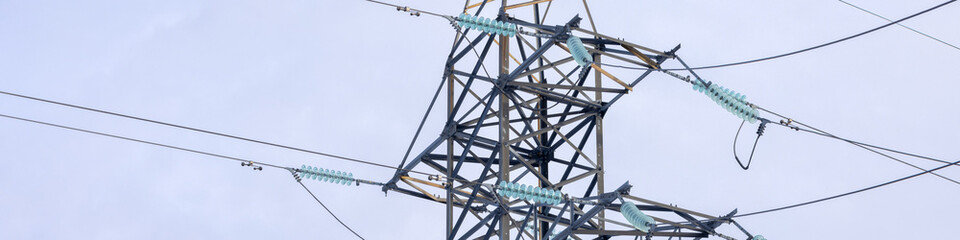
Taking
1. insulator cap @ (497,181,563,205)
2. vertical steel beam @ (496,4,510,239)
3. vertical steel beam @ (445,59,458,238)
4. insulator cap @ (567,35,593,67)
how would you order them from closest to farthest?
insulator cap @ (497,181,563,205) → insulator cap @ (567,35,593,67) → vertical steel beam @ (496,4,510,239) → vertical steel beam @ (445,59,458,238)

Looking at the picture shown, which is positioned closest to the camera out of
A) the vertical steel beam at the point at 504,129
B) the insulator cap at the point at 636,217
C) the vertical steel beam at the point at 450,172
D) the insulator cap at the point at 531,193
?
the insulator cap at the point at 636,217

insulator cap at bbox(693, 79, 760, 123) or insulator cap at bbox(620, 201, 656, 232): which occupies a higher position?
insulator cap at bbox(693, 79, 760, 123)

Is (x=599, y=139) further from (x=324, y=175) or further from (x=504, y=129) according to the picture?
(x=324, y=175)

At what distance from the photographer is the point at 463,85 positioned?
82.8 ft

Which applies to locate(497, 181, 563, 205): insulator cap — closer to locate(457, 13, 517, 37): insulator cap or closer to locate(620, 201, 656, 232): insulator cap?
locate(620, 201, 656, 232): insulator cap

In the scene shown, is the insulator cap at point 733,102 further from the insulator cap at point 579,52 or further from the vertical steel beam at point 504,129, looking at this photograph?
the vertical steel beam at point 504,129

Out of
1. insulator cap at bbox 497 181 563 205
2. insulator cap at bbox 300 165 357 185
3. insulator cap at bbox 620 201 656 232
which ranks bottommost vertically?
insulator cap at bbox 620 201 656 232

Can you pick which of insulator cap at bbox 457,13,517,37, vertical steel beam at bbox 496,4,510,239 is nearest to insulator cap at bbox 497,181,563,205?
vertical steel beam at bbox 496,4,510,239

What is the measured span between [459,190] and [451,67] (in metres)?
2.66

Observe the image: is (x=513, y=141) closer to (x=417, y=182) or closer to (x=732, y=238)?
(x=417, y=182)

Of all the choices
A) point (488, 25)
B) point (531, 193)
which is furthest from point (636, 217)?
point (488, 25)

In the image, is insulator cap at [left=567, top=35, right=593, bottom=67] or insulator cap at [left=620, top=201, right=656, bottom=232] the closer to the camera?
insulator cap at [left=620, top=201, right=656, bottom=232]

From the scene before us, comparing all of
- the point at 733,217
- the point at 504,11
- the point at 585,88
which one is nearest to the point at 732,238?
the point at 733,217

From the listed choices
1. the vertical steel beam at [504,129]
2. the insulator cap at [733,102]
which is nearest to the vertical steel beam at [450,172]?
the vertical steel beam at [504,129]
